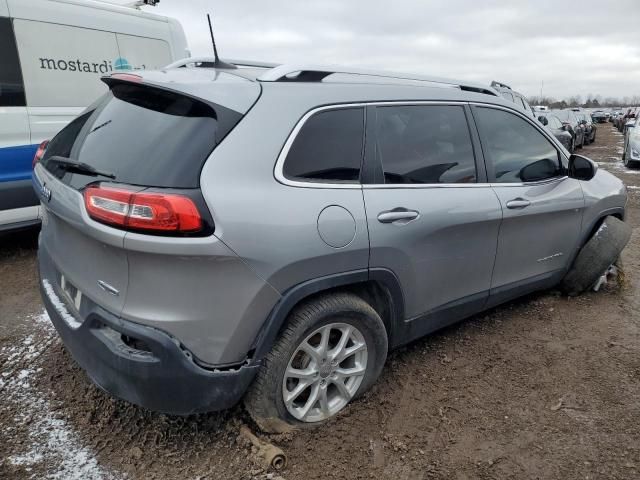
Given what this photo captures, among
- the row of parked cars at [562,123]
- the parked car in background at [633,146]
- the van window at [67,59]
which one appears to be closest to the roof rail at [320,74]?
the van window at [67,59]

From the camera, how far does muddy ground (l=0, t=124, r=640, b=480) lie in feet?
7.71

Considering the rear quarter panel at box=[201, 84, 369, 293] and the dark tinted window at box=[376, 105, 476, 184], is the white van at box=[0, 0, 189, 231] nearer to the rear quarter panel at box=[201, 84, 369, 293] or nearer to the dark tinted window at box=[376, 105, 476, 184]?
the rear quarter panel at box=[201, 84, 369, 293]

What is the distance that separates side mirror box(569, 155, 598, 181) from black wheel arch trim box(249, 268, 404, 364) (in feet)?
6.60

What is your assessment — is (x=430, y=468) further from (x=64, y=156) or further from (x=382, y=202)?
(x=64, y=156)

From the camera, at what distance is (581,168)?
148 inches

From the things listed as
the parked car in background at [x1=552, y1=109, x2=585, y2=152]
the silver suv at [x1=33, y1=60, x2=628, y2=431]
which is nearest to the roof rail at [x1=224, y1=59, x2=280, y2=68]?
the silver suv at [x1=33, y1=60, x2=628, y2=431]

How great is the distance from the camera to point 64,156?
2.55 m

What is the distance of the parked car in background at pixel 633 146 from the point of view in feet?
40.8

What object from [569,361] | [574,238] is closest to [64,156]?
[569,361]

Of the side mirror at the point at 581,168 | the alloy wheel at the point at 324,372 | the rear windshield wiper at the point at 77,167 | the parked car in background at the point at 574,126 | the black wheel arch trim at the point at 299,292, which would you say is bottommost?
the parked car in background at the point at 574,126

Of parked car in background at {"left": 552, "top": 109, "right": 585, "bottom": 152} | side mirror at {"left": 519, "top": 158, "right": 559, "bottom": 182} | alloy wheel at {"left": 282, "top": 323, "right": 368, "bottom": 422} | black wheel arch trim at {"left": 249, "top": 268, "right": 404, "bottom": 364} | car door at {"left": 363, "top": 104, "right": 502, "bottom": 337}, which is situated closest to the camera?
black wheel arch trim at {"left": 249, "top": 268, "right": 404, "bottom": 364}

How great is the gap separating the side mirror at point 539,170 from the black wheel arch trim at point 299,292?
4.81ft

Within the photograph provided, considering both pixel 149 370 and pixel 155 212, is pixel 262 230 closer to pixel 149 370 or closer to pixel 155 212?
pixel 155 212

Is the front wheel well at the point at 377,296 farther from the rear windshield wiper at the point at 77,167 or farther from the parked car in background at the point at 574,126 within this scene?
the parked car in background at the point at 574,126
